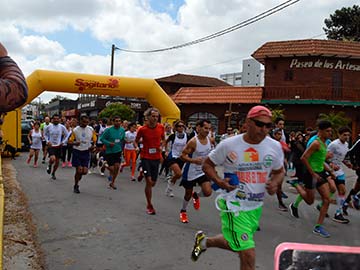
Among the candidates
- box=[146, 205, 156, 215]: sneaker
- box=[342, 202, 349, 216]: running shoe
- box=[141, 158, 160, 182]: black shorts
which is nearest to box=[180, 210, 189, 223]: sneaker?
box=[146, 205, 156, 215]: sneaker

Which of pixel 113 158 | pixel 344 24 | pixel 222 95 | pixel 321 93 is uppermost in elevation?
pixel 344 24

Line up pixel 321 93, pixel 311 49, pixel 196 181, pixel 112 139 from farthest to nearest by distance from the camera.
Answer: pixel 311 49
pixel 321 93
pixel 112 139
pixel 196 181

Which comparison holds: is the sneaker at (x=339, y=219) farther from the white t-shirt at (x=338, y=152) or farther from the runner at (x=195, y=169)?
the runner at (x=195, y=169)

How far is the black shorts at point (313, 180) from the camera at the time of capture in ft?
19.8

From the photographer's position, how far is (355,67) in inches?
1148

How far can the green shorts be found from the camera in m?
3.49

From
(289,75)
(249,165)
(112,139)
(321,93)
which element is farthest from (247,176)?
(289,75)

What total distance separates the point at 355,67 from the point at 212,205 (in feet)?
82.5

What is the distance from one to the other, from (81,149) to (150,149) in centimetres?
259

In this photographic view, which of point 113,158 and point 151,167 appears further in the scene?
point 113,158

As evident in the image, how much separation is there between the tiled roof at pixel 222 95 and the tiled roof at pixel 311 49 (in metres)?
2.90

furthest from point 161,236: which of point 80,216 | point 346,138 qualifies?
point 346,138

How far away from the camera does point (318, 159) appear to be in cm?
607

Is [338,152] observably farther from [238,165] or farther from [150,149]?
[238,165]
